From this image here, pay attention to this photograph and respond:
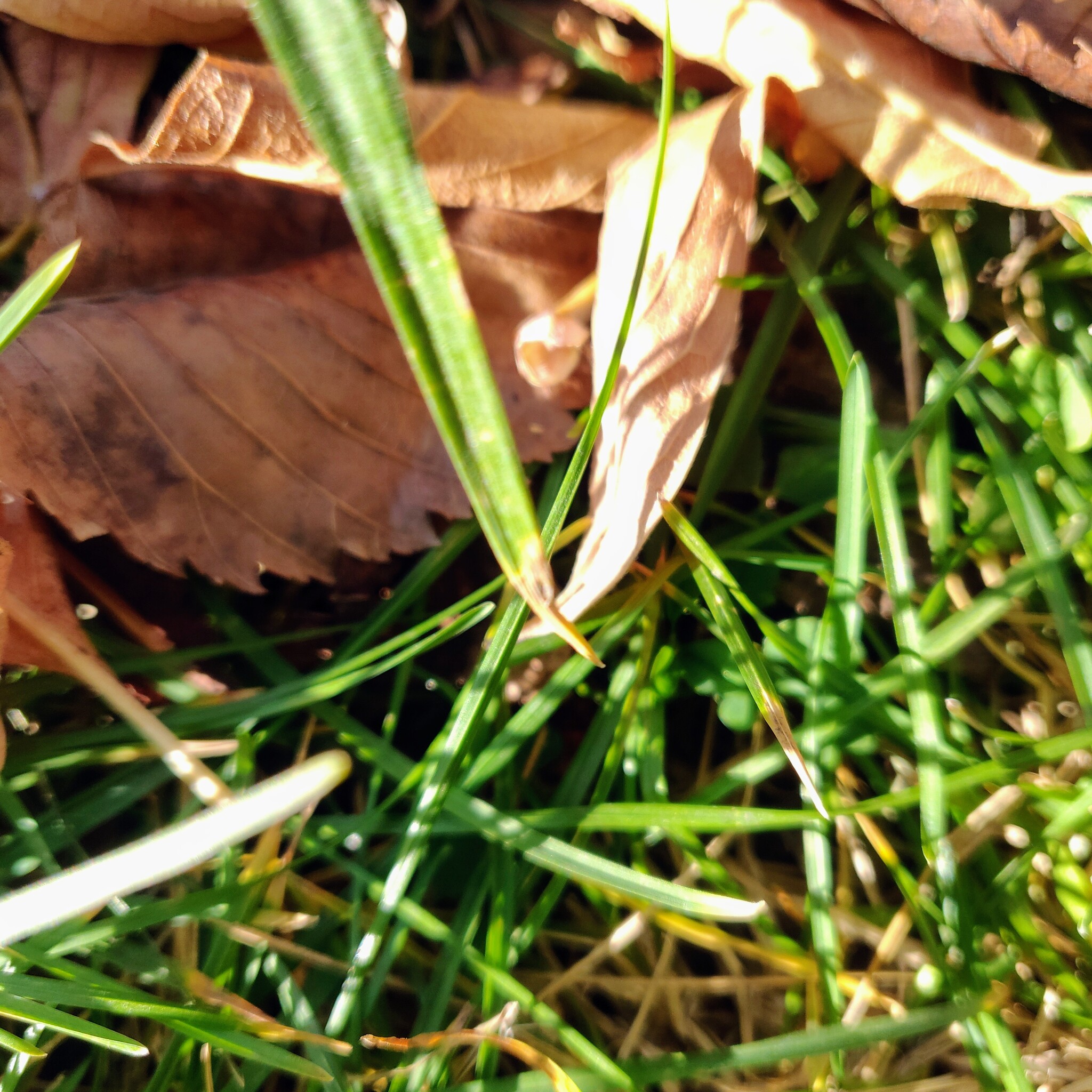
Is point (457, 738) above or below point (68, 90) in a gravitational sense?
below

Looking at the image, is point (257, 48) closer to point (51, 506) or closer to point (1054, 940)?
point (51, 506)

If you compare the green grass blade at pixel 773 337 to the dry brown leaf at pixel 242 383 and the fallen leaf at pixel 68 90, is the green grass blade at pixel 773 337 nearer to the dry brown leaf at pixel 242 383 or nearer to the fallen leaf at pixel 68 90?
the dry brown leaf at pixel 242 383

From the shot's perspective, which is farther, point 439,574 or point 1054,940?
point 439,574

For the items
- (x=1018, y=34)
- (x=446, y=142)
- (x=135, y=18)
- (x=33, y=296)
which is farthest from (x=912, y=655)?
(x=135, y=18)

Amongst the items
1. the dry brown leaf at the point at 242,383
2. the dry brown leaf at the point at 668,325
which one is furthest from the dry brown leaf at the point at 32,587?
the dry brown leaf at the point at 668,325

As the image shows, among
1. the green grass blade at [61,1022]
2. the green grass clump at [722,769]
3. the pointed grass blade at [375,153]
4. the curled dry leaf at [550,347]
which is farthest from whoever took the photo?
the curled dry leaf at [550,347]

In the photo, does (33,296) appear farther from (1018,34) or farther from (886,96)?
(1018,34)

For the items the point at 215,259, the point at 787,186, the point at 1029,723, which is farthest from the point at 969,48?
the point at 215,259
